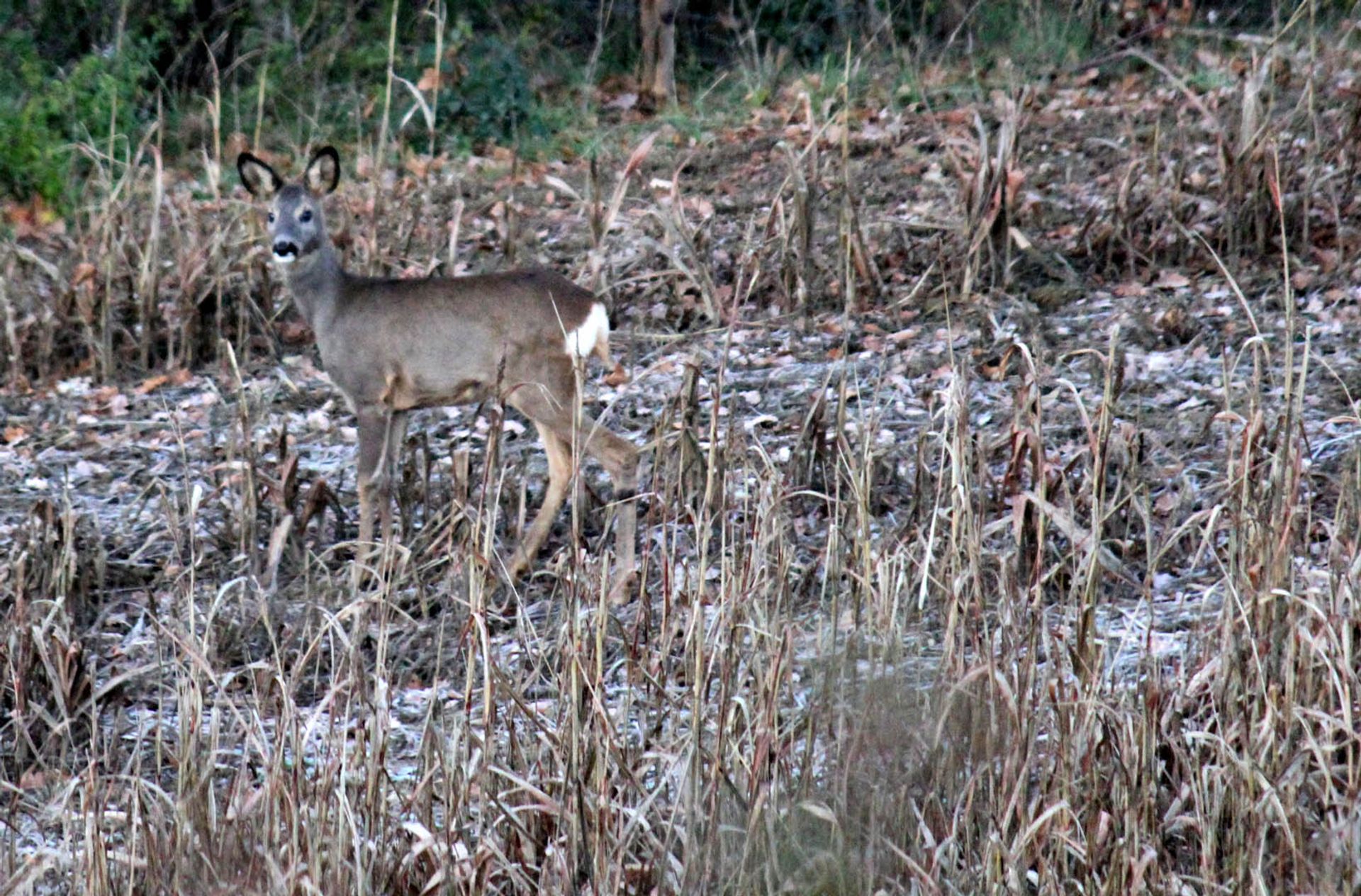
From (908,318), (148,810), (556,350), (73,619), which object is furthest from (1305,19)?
(148,810)

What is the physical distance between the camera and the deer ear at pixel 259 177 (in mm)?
6762

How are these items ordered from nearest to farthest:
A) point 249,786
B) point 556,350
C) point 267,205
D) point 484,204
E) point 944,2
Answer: point 249,786
point 556,350
point 267,205
point 484,204
point 944,2

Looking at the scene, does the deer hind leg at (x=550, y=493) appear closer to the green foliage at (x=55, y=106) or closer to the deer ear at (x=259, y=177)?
the deer ear at (x=259, y=177)

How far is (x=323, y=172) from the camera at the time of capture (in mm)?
6883

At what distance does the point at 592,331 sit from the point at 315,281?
1165 mm

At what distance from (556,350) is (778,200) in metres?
1.33

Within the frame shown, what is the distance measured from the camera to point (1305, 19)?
1173 cm

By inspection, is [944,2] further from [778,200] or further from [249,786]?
[249,786]

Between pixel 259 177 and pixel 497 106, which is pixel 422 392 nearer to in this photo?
pixel 259 177

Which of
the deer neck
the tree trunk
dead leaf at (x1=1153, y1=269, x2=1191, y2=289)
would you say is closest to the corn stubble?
the deer neck

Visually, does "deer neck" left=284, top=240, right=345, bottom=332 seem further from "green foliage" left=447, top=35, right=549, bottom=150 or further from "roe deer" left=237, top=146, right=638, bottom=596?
"green foliage" left=447, top=35, right=549, bottom=150

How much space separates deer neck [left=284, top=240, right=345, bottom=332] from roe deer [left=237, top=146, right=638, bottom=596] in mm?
12

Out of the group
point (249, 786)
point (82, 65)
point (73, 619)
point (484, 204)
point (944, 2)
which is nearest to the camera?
point (249, 786)

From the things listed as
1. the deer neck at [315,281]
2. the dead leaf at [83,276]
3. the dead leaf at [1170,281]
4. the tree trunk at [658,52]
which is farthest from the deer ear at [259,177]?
the tree trunk at [658,52]
